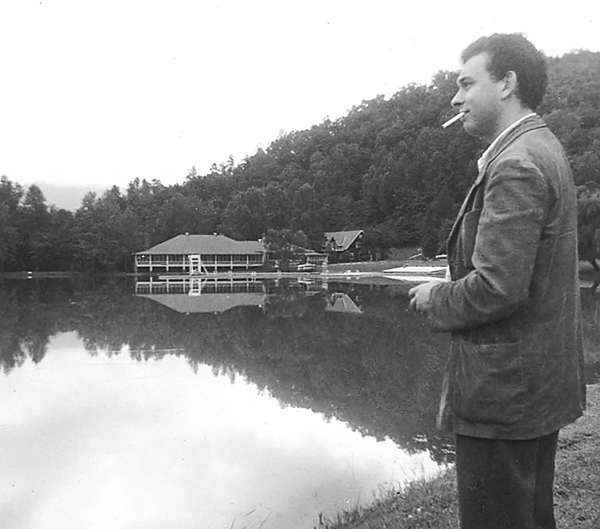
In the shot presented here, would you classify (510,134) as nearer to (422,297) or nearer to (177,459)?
(422,297)

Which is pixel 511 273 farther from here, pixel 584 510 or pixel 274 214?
pixel 274 214

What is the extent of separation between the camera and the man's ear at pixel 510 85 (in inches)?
66.2

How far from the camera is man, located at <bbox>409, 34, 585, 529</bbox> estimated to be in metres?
1.54

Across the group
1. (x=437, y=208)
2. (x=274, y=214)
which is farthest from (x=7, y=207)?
(x=437, y=208)

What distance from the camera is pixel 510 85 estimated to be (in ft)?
5.56

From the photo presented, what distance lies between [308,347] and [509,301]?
9721 millimetres

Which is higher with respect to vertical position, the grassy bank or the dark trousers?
the dark trousers

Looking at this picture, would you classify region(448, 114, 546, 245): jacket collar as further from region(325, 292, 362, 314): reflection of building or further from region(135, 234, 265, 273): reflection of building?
region(135, 234, 265, 273): reflection of building

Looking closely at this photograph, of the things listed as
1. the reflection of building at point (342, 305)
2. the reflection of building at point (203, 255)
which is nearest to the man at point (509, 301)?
the reflection of building at point (342, 305)

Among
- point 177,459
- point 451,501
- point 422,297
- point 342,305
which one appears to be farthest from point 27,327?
point 422,297

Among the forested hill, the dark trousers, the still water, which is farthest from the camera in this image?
the forested hill

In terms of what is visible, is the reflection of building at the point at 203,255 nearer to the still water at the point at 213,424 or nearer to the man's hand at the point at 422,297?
the still water at the point at 213,424

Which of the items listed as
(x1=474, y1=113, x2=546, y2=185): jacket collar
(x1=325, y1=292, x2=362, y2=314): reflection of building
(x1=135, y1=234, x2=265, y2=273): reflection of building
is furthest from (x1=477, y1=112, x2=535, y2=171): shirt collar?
(x1=135, y1=234, x2=265, y2=273): reflection of building

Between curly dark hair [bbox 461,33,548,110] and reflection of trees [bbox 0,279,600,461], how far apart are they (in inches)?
157
